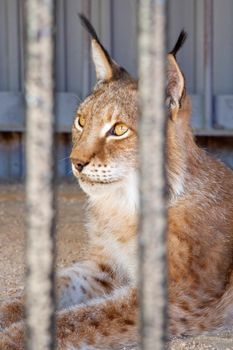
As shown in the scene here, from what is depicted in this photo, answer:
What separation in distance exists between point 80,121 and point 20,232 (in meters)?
1.56

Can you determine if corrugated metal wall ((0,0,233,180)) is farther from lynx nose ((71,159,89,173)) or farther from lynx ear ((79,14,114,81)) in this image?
lynx nose ((71,159,89,173))

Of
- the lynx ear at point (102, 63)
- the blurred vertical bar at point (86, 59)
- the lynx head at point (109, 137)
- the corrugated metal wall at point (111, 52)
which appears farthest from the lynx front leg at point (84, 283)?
the blurred vertical bar at point (86, 59)

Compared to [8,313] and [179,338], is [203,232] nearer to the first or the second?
[179,338]

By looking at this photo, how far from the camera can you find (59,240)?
5164 mm

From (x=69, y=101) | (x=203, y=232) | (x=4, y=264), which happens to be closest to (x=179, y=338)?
(x=203, y=232)

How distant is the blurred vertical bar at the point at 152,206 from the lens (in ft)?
4.56

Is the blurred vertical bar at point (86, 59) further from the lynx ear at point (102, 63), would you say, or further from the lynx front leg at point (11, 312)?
the lynx front leg at point (11, 312)

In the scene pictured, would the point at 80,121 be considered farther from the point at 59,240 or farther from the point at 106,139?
the point at 59,240

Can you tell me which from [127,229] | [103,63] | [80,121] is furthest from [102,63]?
[127,229]

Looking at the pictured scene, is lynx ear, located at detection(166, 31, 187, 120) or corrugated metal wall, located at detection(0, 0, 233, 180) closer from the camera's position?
lynx ear, located at detection(166, 31, 187, 120)

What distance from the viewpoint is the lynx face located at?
366cm

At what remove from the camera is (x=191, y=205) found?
376cm

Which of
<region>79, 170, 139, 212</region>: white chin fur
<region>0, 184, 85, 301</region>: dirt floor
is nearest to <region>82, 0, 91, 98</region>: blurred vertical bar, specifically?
<region>0, 184, 85, 301</region>: dirt floor

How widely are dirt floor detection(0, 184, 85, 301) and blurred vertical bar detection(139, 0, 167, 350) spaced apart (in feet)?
8.53
